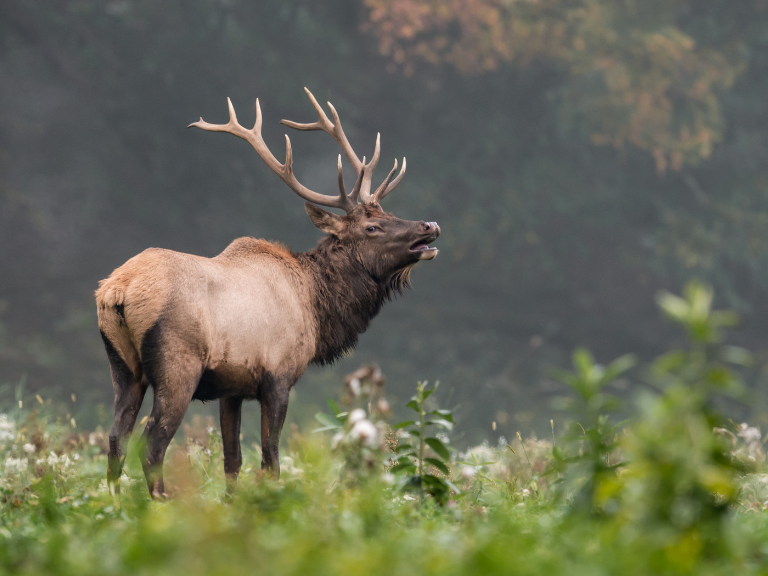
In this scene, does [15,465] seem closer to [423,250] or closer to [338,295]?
[338,295]

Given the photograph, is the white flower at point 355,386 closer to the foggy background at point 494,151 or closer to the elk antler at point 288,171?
the elk antler at point 288,171

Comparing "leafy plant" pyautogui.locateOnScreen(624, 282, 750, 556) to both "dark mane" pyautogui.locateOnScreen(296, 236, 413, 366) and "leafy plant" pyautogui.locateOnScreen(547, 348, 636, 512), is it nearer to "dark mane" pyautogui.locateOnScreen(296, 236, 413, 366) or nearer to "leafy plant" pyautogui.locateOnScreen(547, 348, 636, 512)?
"leafy plant" pyautogui.locateOnScreen(547, 348, 636, 512)

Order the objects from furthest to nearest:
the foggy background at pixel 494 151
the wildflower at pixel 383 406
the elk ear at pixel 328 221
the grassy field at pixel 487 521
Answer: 1. the foggy background at pixel 494 151
2. the elk ear at pixel 328 221
3. the wildflower at pixel 383 406
4. the grassy field at pixel 487 521

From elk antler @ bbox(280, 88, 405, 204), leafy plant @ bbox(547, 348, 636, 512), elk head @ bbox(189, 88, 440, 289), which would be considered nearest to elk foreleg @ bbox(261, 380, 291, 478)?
elk head @ bbox(189, 88, 440, 289)

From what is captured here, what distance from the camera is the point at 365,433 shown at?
8.13 ft

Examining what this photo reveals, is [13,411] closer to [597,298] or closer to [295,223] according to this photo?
[295,223]

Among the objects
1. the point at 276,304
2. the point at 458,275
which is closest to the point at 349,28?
the point at 458,275

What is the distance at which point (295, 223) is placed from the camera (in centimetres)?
1240

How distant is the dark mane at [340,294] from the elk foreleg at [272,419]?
53 centimetres

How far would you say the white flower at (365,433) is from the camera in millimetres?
2473

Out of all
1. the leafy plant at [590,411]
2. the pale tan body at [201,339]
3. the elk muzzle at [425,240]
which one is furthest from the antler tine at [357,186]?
the leafy plant at [590,411]

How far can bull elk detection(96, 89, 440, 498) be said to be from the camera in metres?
3.83

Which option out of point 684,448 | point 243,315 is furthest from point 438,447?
point 243,315

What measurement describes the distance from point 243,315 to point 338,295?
854mm
